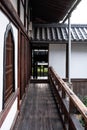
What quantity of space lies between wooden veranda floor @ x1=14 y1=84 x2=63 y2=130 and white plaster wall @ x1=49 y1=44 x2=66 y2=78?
4.14 m

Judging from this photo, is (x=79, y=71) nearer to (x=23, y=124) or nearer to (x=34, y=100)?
→ (x=34, y=100)

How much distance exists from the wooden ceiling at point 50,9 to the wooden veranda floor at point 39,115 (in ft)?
11.6

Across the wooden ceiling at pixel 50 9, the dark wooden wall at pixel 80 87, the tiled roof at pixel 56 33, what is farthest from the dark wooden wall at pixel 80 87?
the wooden ceiling at pixel 50 9

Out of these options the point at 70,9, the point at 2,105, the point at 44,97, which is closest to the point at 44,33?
the point at 70,9

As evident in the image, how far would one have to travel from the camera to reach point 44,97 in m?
8.43

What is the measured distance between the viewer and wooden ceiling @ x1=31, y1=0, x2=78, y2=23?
933 cm

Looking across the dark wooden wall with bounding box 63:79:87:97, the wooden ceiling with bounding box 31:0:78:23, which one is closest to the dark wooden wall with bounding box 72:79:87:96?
the dark wooden wall with bounding box 63:79:87:97

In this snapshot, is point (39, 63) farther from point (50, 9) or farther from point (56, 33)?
point (50, 9)

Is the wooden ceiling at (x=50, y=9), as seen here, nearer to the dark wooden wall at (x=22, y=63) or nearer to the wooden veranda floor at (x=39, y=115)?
the dark wooden wall at (x=22, y=63)

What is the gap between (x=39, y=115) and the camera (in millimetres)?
6074

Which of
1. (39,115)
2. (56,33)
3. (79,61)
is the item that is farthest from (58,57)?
(39,115)

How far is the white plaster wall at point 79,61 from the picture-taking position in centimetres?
1228

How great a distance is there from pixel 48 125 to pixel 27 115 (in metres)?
0.86

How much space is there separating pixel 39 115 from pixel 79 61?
6.68 m
